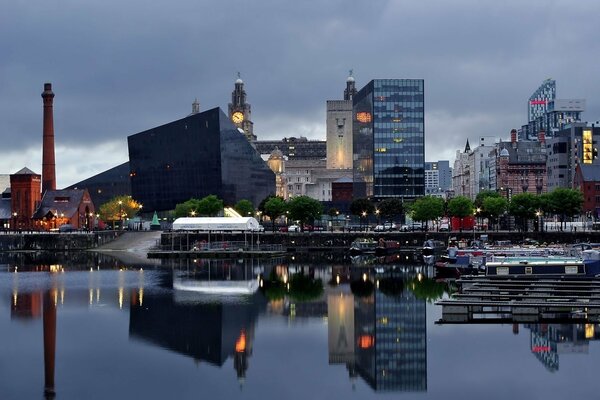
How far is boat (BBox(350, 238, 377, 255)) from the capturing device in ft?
407

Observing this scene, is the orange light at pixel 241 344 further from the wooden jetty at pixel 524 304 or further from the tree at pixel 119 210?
the tree at pixel 119 210

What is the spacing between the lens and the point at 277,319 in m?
56.7

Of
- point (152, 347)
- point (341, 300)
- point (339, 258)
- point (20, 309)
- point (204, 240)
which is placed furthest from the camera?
point (204, 240)

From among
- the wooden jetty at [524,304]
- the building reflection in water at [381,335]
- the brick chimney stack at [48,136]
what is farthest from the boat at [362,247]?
the brick chimney stack at [48,136]

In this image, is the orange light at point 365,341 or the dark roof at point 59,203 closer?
the orange light at point 365,341

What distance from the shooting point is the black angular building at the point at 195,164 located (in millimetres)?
173375

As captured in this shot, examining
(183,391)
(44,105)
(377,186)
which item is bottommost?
(183,391)

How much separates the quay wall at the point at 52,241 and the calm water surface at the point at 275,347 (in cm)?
6326

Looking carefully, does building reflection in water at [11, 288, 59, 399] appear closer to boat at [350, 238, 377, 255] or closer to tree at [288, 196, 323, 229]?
boat at [350, 238, 377, 255]

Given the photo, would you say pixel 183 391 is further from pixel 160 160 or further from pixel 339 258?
pixel 160 160

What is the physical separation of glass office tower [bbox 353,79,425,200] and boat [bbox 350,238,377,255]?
70.4 metres

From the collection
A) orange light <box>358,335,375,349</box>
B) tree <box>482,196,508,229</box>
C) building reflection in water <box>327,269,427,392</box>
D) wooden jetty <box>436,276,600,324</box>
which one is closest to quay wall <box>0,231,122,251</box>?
tree <box>482,196,508,229</box>

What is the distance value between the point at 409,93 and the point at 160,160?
53.5 m

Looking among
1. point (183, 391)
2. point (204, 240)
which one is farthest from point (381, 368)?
point (204, 240)
